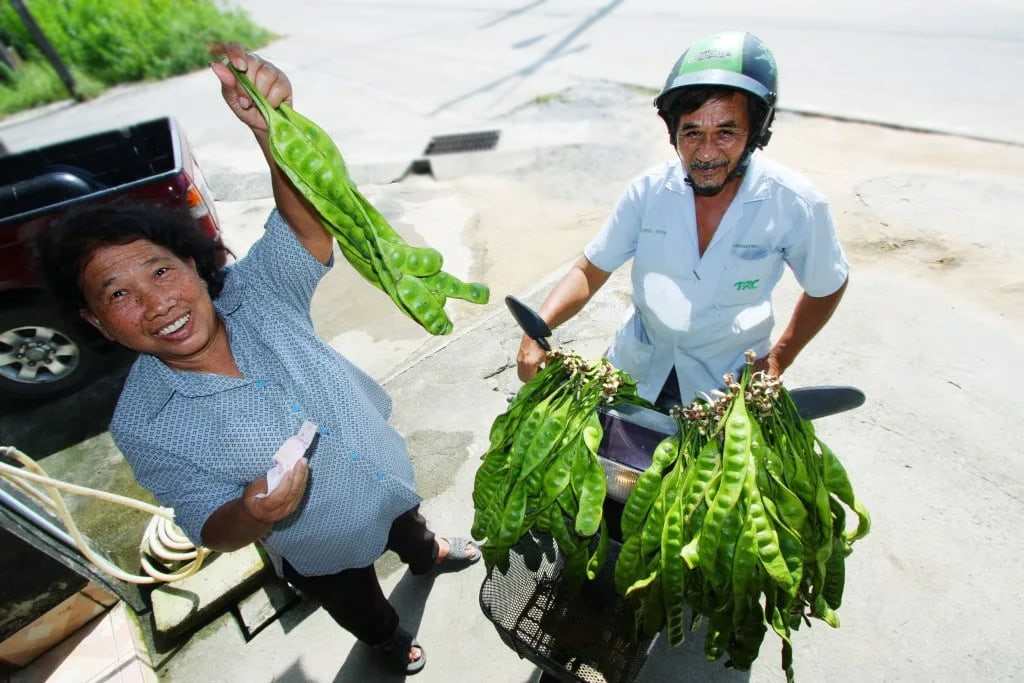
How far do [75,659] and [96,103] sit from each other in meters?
17.1

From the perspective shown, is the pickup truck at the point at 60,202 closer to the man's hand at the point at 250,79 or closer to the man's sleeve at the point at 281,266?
the man's sleeve at the point at 281,266

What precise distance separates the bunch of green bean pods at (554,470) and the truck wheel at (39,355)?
4759 mm

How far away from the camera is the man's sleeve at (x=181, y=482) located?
1.87m

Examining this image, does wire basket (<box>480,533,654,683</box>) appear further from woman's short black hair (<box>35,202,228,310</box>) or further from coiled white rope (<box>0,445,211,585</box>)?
coiled white rope (<box>0,445,211,585</box>)

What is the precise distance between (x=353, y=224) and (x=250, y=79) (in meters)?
0.44

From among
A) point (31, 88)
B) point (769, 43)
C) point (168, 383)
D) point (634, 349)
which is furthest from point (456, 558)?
point (31, 88)

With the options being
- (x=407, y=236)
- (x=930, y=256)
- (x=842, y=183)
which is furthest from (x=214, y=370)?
(x=842, y=183)

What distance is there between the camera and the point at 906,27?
1080 centimetres

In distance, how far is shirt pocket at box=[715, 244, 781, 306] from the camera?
2254 millimetres

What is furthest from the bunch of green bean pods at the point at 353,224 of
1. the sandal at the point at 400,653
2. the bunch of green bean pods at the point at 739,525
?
the sandal at the point at 400,653

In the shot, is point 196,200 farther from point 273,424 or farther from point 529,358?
point 529,358

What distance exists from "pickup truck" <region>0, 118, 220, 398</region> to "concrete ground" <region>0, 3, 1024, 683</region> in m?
0.95

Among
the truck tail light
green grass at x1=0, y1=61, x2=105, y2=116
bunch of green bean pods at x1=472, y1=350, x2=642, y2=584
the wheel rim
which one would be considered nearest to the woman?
bunch of green bean pods at x1=472, y1=350, x2=642, y2=584

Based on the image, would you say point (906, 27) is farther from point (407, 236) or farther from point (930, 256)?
point (407, 236)
